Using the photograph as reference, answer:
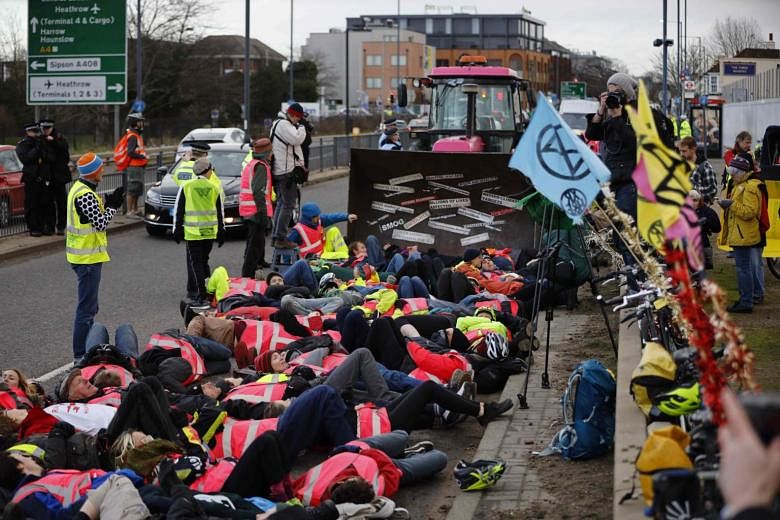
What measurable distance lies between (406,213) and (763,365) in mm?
7882

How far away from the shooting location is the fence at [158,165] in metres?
21.0

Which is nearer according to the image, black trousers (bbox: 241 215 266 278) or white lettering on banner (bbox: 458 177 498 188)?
black trousers (bbox: 241 215 266 278)

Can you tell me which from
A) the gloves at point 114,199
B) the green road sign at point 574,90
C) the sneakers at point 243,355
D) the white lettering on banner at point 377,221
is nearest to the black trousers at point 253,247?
the white lettering on banner at point 377,221

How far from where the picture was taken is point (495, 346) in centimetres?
1061

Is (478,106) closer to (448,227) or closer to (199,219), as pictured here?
(448,227)

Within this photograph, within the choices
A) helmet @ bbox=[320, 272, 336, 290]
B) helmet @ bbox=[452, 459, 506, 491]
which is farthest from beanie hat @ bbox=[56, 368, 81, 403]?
helmet @ bbox=[320, 272, 336, 290]

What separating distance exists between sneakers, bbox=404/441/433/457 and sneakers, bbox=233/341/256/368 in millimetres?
2980

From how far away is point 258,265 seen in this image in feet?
54.3

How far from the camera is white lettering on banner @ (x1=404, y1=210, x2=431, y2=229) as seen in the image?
652 inches

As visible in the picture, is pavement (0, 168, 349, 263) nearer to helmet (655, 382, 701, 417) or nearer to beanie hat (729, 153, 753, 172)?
beanie hat (729, 153, 753, 172)

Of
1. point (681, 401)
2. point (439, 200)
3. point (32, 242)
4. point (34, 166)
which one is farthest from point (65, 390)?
point (34, 166)

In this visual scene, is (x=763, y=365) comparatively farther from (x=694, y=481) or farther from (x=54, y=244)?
(x=54, y=244)

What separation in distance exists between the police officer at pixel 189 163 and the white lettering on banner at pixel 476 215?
3.66 m

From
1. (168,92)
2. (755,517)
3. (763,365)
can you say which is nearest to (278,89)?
(168,92)
